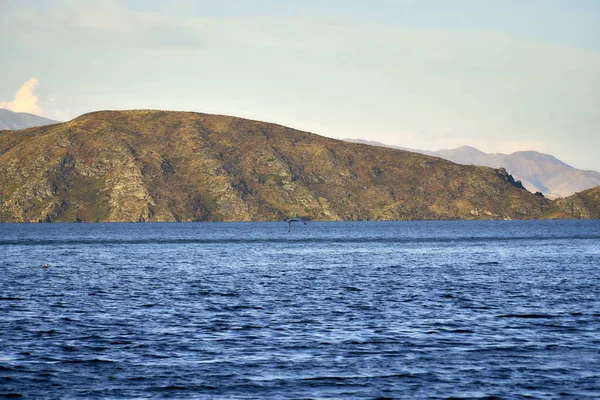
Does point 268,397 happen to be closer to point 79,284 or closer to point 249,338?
point 249,338

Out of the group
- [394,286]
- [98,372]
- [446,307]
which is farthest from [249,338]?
[394,286]

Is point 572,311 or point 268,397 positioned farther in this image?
point 572,311

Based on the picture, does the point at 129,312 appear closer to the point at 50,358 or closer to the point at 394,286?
the point at 50,358

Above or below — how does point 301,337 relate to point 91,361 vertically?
above

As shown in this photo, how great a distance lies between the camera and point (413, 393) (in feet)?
104

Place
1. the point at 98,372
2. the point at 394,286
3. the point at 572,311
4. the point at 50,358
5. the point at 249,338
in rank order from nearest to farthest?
1. the point at 98,372
2. the point at 50,358
3. the point at 249,338
4. the point at 572,311
5. the point at 394,286

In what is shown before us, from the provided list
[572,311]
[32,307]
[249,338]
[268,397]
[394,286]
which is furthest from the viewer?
[394,286]

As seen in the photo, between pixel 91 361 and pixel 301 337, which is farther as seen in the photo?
pixel 301 337

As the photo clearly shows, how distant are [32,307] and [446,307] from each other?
32.8 metres

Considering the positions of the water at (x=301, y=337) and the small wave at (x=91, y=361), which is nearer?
the water at (x=301, y=337)

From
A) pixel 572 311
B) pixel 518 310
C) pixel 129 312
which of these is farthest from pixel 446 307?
pixel 129 312

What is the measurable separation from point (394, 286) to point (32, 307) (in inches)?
→ 1383

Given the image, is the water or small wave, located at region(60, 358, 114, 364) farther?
small wave, located at region(60, 358, 114, 364)

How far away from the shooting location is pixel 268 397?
3103cm
